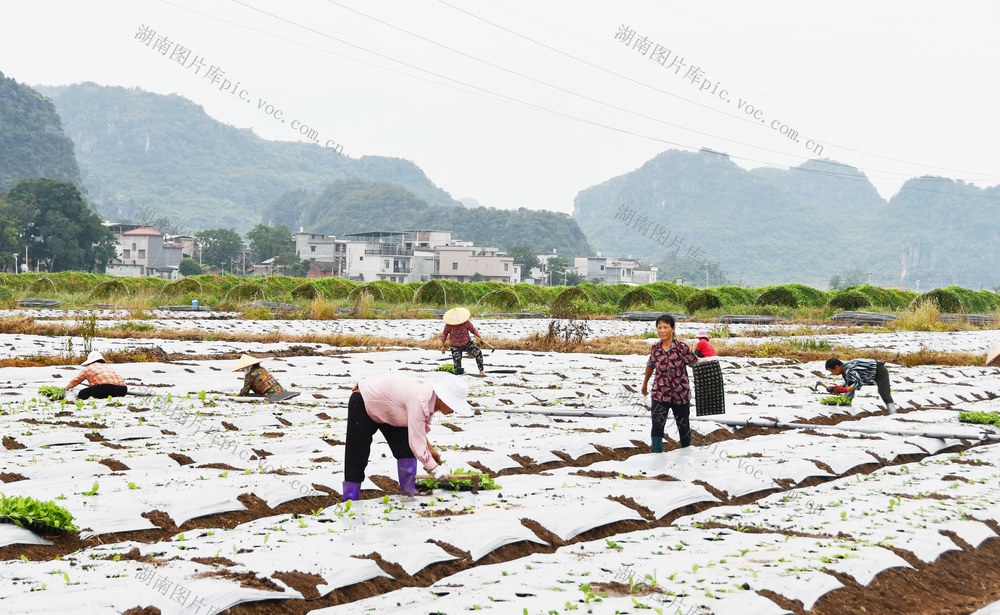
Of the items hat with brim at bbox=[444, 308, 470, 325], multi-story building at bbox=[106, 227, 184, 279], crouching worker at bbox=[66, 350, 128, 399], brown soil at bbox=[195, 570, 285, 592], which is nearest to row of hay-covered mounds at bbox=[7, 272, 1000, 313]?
hat with brim at bbox=[444, 308, 470, 325]

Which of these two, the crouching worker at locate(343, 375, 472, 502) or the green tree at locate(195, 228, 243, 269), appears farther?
the green tree at locate(195, 228, 243, 269)

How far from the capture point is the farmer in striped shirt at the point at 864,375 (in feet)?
29.1

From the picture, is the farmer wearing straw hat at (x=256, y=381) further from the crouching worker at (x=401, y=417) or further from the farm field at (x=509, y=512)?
the crouching worker at (x=401, y=417)

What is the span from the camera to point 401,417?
4.77m

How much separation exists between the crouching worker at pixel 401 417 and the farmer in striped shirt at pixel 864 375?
18.8 feet

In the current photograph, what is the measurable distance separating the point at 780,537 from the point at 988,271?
143944mm

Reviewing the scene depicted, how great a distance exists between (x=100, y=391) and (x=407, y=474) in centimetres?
470

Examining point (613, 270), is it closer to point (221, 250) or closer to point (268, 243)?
point (268, 243)

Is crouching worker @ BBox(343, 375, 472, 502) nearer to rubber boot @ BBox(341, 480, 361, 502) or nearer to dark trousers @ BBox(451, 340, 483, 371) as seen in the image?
rubber boot @ BBox(341, 480, 361, 502)

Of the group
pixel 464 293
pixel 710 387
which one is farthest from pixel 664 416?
pixel 464 293

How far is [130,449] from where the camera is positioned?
6.00m

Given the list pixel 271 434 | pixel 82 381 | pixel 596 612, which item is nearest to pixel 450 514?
pixel 596 612

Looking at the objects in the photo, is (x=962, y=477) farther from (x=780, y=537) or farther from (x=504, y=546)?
(x=504, y=546)

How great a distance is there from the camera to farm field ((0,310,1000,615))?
3461 mm
